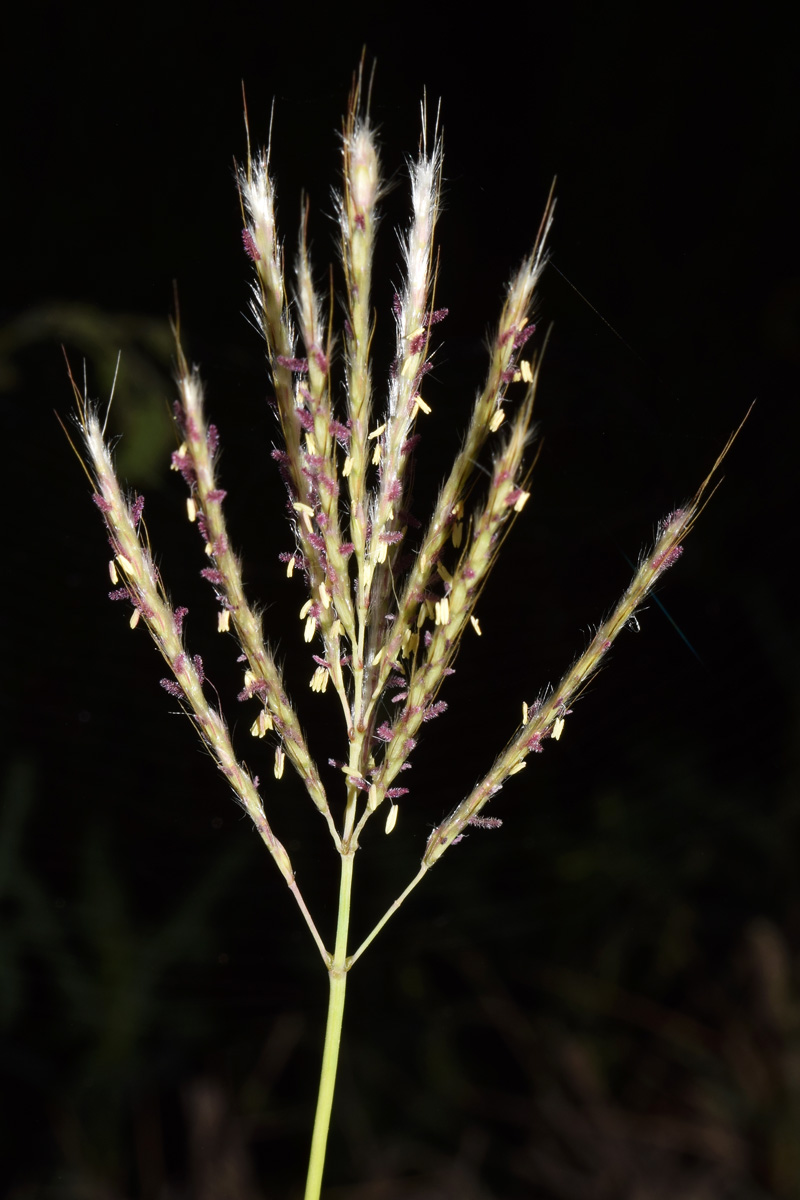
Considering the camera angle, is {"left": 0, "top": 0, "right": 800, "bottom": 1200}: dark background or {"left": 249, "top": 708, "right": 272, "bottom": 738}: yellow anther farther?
{"left": 0, "top": 0, "right": 800, "bottom": 1200}: dark background

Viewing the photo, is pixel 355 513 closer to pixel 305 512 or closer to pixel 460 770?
pixel 305 512

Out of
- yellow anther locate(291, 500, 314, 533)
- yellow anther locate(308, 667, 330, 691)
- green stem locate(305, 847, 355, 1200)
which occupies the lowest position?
green stem locate(305, 847, 355, 1200)

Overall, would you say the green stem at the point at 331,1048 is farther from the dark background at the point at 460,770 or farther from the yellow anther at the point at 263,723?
the dark background at the point at 460,770

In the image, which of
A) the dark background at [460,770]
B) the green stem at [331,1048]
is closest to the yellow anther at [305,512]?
the green stem at [331,1048]

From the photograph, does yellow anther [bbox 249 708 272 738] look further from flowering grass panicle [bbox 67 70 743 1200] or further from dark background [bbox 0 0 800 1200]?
dark background [bbox 0 0 800 1200]

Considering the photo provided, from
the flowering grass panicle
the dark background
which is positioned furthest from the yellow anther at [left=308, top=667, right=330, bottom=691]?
the dark background

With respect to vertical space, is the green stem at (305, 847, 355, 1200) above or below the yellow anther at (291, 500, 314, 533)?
below

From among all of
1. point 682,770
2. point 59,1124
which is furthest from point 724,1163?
point 59,1124

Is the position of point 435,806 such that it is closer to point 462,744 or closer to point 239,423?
point 462,744

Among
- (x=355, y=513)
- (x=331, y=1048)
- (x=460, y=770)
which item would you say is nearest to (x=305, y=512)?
(x=355, y=513)
